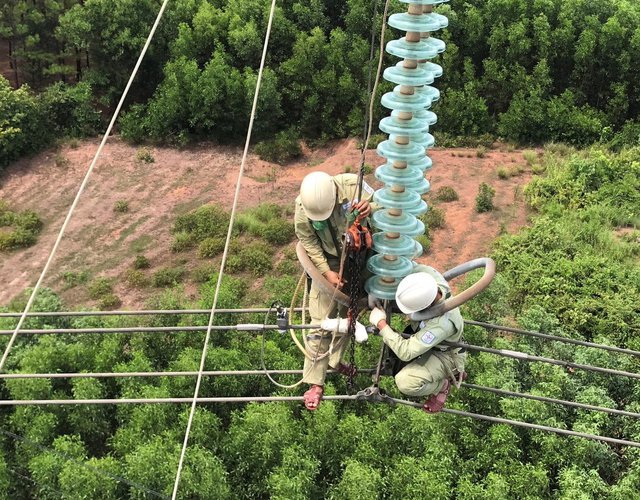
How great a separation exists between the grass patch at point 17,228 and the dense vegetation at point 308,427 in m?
3.85

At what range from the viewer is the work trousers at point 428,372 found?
517 centimetres

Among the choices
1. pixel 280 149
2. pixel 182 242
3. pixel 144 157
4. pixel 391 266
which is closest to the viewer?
pixel 391 266

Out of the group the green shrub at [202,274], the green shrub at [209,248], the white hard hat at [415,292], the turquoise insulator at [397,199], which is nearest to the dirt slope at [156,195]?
the green shrub at [209,248]

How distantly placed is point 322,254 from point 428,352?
1.04m

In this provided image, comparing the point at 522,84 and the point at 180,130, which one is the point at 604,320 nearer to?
the point at 522,84

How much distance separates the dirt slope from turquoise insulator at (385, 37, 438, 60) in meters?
10.5

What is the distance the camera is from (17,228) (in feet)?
51.2

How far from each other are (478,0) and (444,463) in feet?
47.9

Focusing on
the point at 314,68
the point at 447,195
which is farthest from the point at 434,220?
the point at 314,68

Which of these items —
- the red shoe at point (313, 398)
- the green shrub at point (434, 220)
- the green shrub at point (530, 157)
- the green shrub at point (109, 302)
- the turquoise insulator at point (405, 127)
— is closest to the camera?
the turquoise insulator at point (405, 127)

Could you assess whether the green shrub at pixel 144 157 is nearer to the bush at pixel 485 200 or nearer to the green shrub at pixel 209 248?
the green shrub at pixel 209 248

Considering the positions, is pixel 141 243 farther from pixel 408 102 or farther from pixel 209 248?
pixel 408 102

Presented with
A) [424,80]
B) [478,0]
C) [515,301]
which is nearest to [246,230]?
[515,301]

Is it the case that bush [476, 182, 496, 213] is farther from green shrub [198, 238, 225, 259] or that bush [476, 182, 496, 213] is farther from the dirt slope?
green shrub [198, 238, 225, 259]
